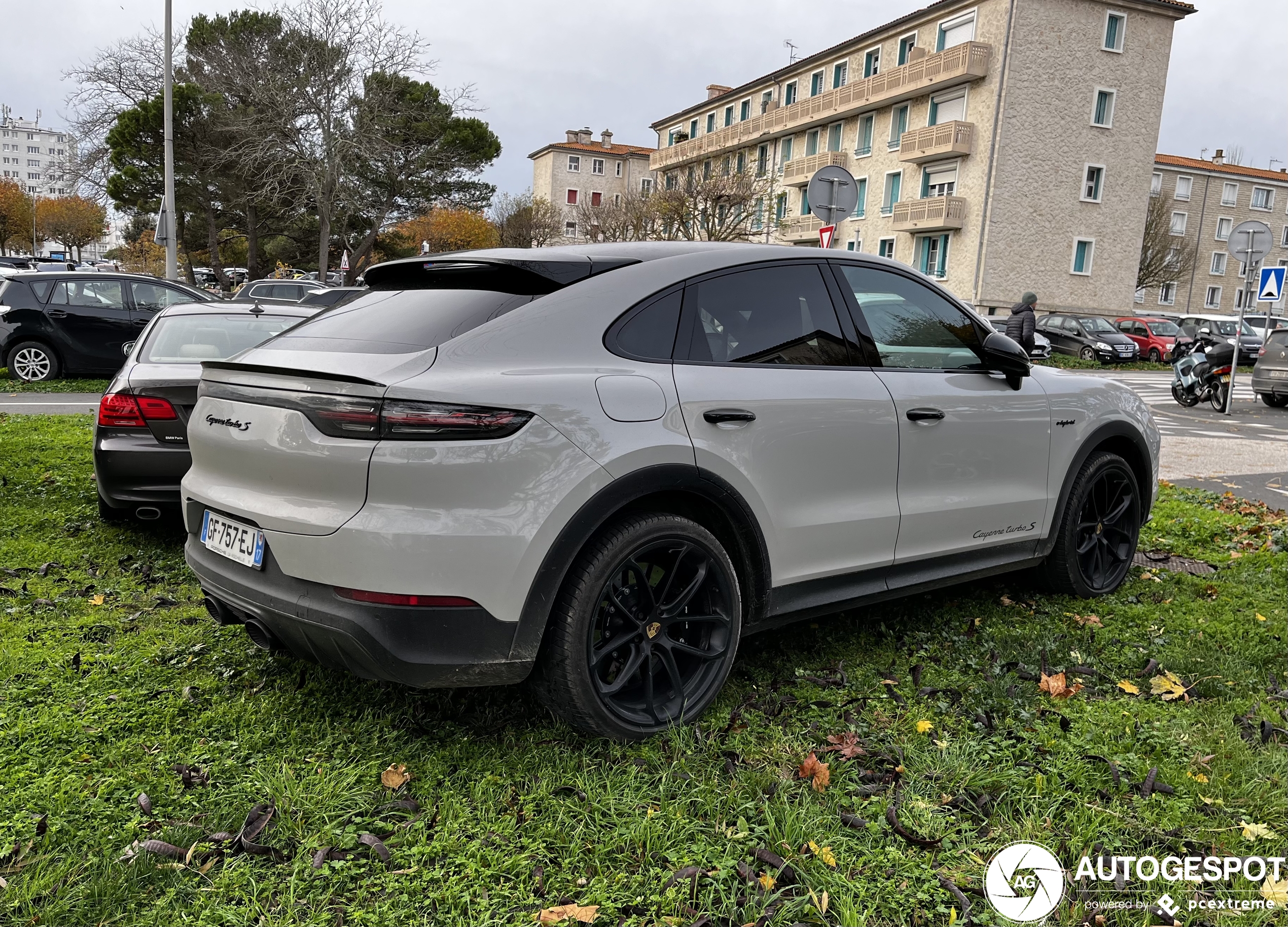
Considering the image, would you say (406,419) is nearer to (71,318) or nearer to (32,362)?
(71,318)

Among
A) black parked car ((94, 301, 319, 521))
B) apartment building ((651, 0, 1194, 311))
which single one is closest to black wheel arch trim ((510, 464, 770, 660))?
black parked car ((94, 301, 319, 521))

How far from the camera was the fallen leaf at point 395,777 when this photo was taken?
9.57 ft

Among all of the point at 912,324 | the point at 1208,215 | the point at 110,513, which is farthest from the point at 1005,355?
the point at 1208,215

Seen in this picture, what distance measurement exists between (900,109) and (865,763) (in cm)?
4413

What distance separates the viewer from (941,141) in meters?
39.1

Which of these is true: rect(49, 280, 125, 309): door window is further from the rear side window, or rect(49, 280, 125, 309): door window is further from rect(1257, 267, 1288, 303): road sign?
rect(1257, 267, 1288, 303): road sign

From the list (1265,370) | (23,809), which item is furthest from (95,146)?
(23,809)

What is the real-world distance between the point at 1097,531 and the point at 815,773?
2727 mm

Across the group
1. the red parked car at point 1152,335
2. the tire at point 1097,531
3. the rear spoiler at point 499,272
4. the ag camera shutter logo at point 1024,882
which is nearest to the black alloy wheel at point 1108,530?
the tire at point 1097,531

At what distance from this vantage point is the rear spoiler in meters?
3.12

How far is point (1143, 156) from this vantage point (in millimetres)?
39875

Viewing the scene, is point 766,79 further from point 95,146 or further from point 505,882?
point 505,882

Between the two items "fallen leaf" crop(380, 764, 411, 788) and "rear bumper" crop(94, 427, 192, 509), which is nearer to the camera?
"fallen leaf" crop(380, 764, 411, 788)

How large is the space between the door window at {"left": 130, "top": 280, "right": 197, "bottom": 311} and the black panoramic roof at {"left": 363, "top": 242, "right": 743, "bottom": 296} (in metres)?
12.1
